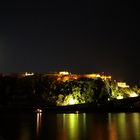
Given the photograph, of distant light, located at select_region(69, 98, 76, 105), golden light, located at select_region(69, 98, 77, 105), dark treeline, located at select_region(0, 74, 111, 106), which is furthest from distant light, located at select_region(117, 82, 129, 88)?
distant light, located at select_region(69, 98, 76, 105)

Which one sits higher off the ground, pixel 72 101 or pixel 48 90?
pixel 48 90

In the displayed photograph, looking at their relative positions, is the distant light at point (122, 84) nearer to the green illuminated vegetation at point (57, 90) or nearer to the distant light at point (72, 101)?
the green illuminated vegetation at point (57, 90)

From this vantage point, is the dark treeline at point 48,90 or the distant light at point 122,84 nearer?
the dark treeline at point 48,90

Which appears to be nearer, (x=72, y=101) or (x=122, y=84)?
(x=72, y=101)

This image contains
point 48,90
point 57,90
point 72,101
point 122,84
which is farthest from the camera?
point 122,84

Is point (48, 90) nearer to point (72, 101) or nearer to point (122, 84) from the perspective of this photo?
point (72, 101)

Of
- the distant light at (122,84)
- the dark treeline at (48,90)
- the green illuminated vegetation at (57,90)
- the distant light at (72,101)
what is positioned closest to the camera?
the distant light at (72,101)

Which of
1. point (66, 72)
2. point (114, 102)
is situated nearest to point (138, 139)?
point (114, 102)

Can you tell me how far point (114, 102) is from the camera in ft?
281

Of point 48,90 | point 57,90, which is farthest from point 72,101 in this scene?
point 48,90

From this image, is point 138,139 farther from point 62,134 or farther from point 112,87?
point 112,87

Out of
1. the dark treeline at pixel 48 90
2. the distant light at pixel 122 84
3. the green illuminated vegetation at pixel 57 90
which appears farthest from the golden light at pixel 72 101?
the distant light at pixel 122 84

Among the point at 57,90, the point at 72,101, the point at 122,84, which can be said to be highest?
the point at 122,84

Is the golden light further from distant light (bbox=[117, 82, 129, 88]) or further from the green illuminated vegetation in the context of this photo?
distant light (bbox=[117, 82, 129, 88])
